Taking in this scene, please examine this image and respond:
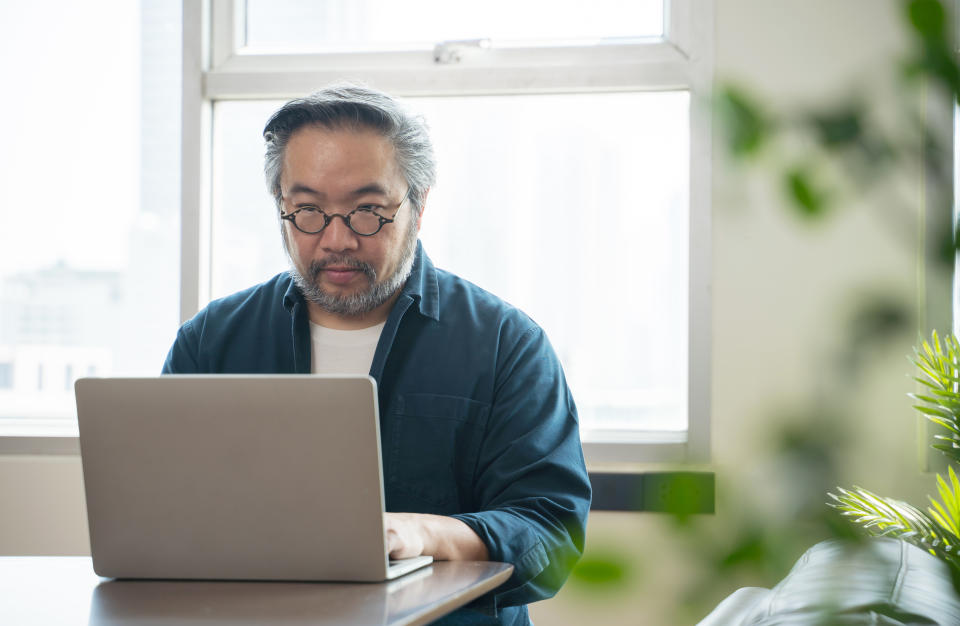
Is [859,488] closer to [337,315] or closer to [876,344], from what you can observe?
[876,344]

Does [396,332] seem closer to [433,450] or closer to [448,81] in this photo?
[433,450]

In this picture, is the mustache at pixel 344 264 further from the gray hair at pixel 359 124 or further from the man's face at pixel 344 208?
the gray hair at pixel 359 124

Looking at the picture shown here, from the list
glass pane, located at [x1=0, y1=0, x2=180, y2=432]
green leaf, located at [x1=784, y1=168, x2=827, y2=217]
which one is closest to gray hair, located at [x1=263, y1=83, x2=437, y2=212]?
glass pane, located at [x1=0, y1=0, x2=180, y2=432]

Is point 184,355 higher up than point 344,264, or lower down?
lower down

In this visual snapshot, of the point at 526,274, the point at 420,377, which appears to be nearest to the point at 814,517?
the point at 420,377

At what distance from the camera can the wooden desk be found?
0.95 metres

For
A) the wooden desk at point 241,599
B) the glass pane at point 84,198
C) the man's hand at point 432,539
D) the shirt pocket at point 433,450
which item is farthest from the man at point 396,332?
the glass pane at point 84,198

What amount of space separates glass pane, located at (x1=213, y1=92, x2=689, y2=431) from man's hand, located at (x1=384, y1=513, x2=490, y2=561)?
59.1 inches

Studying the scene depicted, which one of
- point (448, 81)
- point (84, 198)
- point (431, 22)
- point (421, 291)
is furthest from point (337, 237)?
point (84, 198)

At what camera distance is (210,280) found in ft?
9.37

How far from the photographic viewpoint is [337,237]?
5.52 ft

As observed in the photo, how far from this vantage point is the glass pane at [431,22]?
2740 mm

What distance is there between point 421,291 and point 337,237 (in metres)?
0.19

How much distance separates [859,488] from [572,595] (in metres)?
0.06
